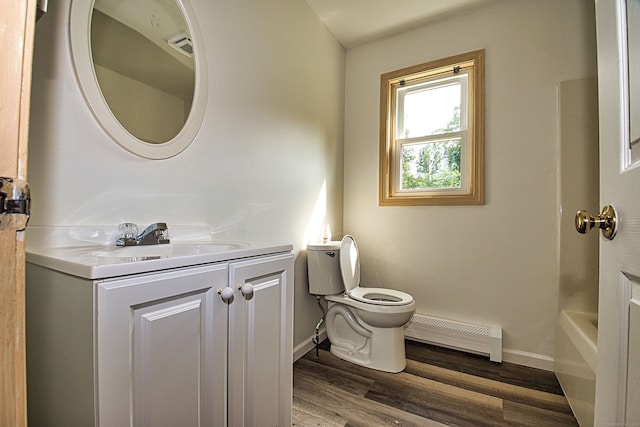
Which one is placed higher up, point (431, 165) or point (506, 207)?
point (431, 165)

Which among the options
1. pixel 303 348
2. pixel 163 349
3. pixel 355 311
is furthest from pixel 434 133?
pixel 163 349

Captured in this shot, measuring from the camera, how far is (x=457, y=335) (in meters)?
2.04

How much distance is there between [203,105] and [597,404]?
1.65m

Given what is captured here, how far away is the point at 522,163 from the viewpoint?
1.94 metres

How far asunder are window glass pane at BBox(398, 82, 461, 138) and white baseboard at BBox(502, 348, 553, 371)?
1.63 metres

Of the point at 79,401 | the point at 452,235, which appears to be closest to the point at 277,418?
the point at 79,401

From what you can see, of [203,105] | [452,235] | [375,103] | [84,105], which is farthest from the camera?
[375,103]

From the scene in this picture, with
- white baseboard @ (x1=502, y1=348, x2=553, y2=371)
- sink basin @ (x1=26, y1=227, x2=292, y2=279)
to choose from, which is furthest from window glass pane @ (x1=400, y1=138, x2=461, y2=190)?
sink basin @ (x1=26, y1=227, x2=292, y2=279)

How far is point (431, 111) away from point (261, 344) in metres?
2.18

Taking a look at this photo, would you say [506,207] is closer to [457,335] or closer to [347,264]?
[457,335]

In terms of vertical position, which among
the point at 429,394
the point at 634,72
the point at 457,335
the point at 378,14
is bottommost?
the point at 429,394

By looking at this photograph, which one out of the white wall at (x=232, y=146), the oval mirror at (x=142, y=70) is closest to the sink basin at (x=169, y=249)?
the white wall at (x=232, y=146)

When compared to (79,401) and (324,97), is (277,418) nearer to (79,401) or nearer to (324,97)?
(79,401)

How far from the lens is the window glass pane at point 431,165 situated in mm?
2215
